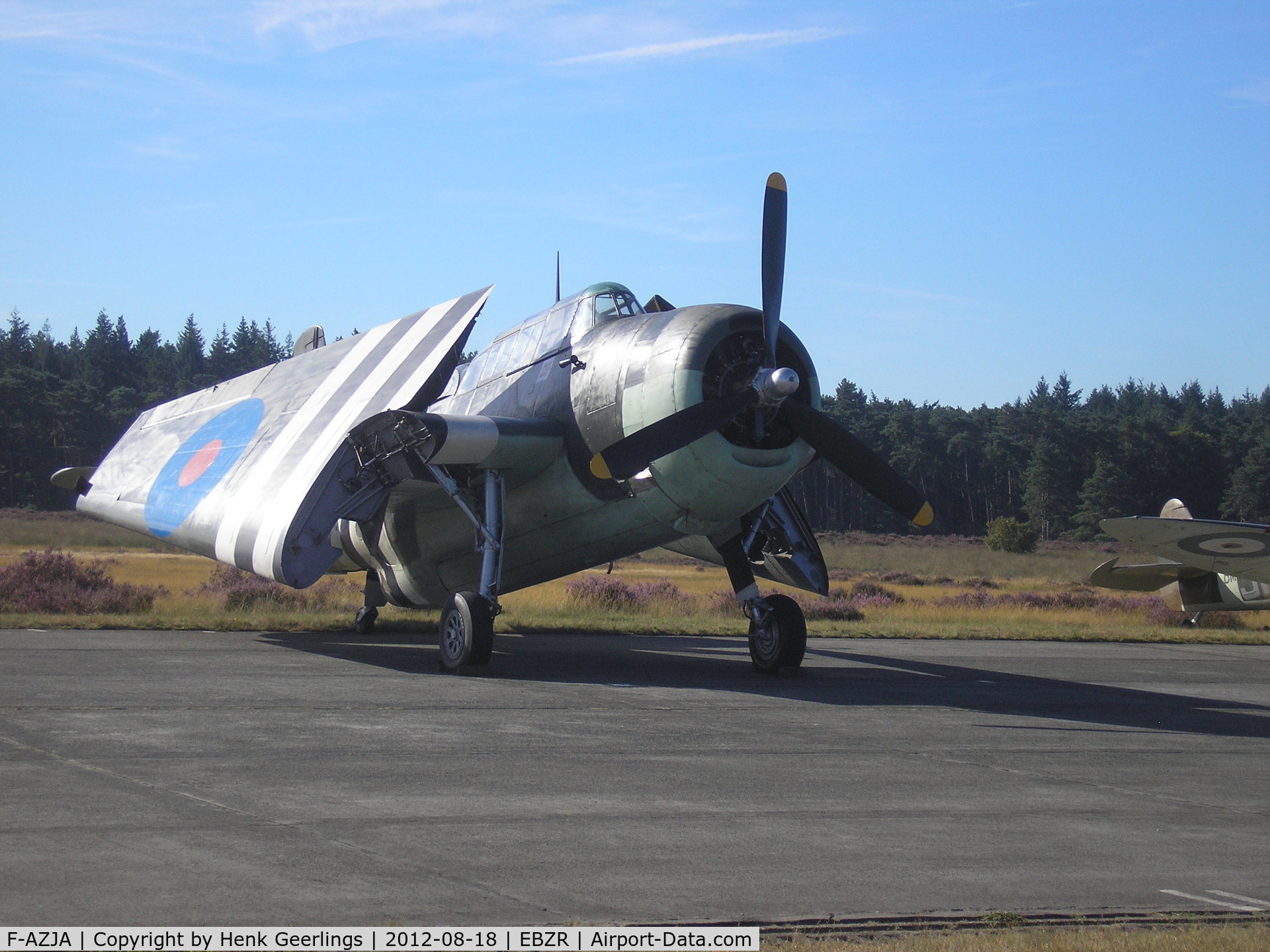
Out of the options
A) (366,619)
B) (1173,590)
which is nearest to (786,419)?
(366,619)

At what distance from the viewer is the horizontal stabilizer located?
82.5ft

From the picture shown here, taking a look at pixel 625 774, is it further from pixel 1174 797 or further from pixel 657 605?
pixel 657 605

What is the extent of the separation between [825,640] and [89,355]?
13946 cm

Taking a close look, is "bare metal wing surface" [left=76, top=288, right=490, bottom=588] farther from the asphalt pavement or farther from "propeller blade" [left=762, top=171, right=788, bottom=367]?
"propeller blade" [left=762, top=171, right=788, bottom=367]

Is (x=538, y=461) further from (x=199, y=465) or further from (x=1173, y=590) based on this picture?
(x=1173, y=590)

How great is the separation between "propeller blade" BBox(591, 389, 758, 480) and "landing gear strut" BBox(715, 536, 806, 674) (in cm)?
312

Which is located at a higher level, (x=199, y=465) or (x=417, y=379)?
(x=417, y=379)

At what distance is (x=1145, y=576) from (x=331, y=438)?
18713mm

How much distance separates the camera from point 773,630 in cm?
1429

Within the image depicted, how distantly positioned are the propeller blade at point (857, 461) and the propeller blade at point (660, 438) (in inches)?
38.4

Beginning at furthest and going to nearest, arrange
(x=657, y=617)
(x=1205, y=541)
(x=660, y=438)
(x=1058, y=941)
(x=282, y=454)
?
(x=657, y=617)
(x=1205, y=541)
(x=282, y=454)
(x=660, y=438)
(x=1058, y=941)

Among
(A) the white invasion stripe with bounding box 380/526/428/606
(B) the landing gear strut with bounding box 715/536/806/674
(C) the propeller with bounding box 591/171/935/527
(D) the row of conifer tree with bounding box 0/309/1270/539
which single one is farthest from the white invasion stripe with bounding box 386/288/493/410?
(D) the row of conifer tree with bounding box 0/309/1270/539

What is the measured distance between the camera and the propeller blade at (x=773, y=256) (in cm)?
1238

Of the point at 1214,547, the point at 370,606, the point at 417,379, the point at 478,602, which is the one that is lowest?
the point at 370,606
